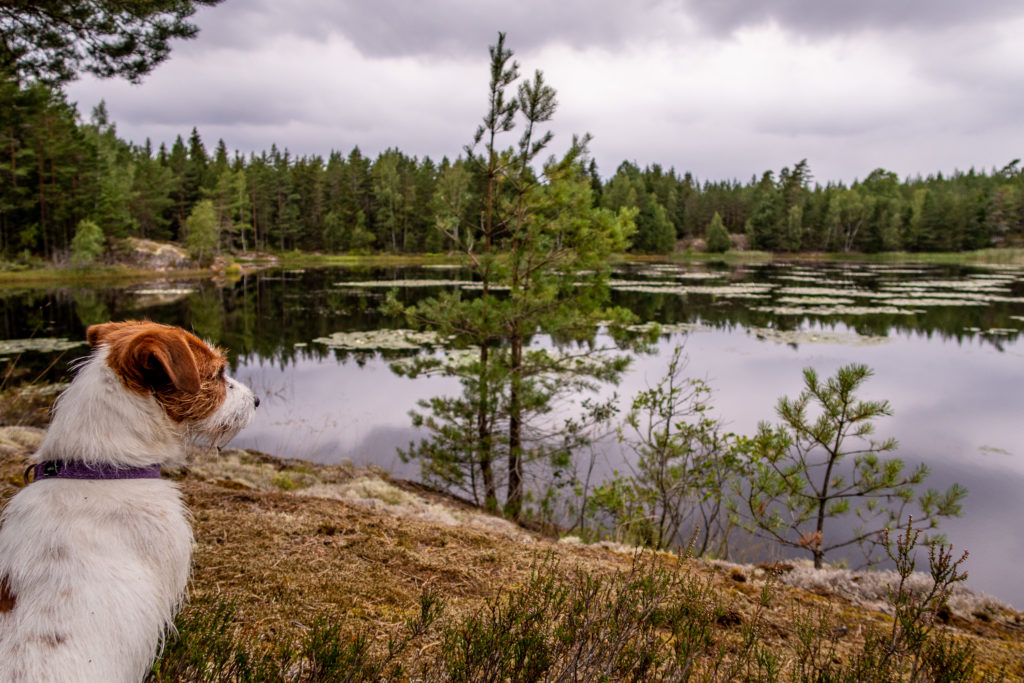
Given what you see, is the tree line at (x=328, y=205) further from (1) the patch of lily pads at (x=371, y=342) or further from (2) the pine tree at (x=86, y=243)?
(1) the patch of lily pads at (x=371, y=342)

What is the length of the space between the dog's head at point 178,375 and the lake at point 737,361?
5.22 meters

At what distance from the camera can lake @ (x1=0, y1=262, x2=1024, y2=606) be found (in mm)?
9620

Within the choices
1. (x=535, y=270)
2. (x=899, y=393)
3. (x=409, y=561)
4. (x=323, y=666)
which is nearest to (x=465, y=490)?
(x=535, y=270)

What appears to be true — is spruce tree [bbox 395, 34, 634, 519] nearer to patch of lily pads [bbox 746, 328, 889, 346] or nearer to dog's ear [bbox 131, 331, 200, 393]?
dog's ear [bbox 131, 331, 200, 393]

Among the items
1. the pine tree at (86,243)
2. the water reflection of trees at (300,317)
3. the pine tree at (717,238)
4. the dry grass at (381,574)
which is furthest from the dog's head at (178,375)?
the pine tree at (717,238)

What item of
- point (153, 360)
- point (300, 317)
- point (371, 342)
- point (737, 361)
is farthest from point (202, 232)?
point (153, 360)

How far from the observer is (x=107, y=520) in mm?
1733

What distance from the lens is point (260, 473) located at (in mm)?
7336

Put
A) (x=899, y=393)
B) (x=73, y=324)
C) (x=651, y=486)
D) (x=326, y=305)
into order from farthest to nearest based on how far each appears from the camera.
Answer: (x=326, y=305), (x=73, y=324), (x=899, y=393), (x=651, y=486)

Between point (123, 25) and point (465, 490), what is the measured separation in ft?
25.4

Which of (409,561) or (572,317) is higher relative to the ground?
(572,317)

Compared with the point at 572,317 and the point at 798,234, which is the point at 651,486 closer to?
the point at 572,317

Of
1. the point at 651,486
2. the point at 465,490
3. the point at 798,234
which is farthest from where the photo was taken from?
the point at 798,234

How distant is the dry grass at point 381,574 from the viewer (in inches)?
107
